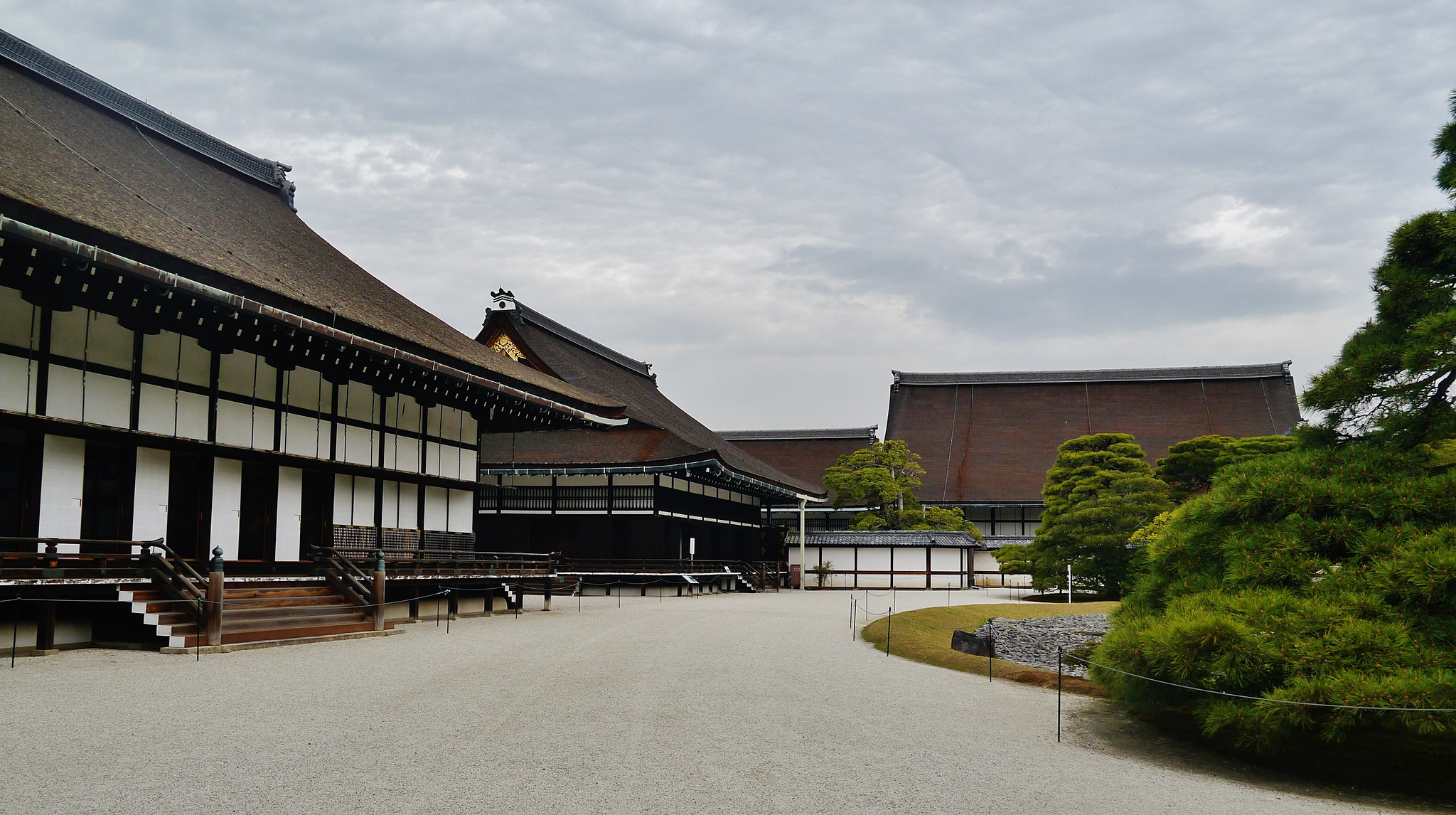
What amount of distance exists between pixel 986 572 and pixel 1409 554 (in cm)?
3403

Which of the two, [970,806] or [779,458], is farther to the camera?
[779,458]

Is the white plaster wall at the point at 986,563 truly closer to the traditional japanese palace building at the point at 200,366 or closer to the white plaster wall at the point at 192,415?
the traditional japanese palace building at the point at 200,366

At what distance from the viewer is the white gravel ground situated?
565 centimetres

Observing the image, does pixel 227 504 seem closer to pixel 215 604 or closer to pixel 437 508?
pixel 215 604

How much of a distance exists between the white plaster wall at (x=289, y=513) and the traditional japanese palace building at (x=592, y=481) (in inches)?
390

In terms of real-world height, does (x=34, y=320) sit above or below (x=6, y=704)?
above

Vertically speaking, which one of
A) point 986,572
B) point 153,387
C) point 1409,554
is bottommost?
point 986,572

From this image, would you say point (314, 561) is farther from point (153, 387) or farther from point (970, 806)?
point (970, 806)

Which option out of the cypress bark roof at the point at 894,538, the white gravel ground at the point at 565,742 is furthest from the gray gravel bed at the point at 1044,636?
the cypress bark roof at the point at 894,538

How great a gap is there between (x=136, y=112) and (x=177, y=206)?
3.35 m

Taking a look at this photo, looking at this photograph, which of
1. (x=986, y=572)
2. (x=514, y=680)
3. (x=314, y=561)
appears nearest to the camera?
(x=514, y=680)

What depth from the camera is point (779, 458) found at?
50.8 m

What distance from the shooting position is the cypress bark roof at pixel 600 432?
2928 centimetres

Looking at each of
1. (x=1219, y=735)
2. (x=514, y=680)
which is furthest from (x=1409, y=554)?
(x=514, y=680)
